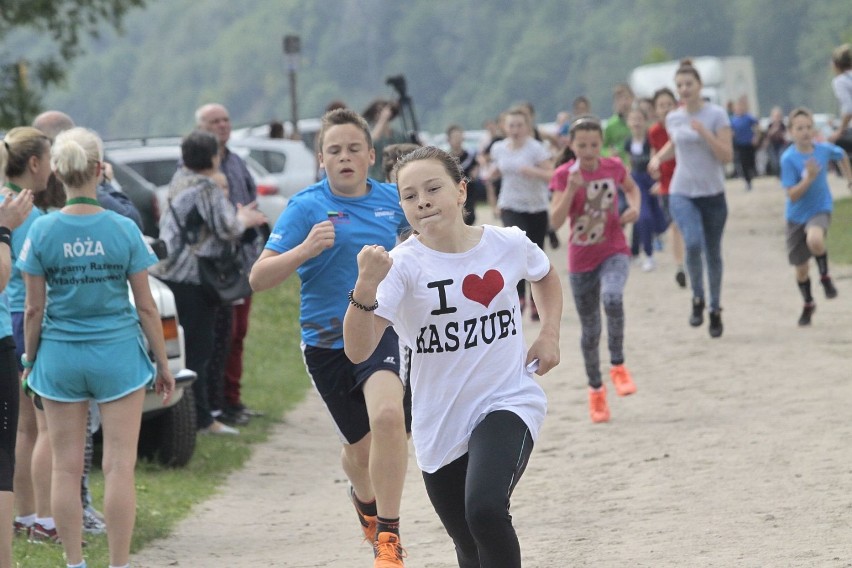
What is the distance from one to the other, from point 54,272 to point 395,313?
1.73 meters

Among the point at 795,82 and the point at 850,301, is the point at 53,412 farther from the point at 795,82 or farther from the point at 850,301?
the point at 795,82

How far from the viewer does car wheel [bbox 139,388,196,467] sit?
9094mm

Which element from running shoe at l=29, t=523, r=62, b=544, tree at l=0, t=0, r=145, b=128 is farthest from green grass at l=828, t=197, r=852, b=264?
running shoe at l=29, t=523, r=62, b=544

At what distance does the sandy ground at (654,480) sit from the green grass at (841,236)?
588cm

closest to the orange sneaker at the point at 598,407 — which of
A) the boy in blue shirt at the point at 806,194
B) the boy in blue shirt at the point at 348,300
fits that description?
the boy in blue shirt at the point at 348,300

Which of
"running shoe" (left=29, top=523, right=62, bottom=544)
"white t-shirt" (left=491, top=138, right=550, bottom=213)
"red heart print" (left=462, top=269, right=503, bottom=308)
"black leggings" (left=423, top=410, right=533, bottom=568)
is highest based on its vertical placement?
"white t-shirt" (left=491, top=138, right=550, bottom=213)

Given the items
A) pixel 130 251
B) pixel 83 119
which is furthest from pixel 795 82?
pixel 130 251

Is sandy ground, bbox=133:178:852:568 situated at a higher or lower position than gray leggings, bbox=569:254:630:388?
lower

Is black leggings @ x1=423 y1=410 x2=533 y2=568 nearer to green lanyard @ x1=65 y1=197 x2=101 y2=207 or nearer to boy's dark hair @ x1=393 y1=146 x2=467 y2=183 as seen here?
boy's dark hair @ x1=393 y1=146 x2=467 y2=183

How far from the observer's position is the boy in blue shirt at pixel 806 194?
12836mm

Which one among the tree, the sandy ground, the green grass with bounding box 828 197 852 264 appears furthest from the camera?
the tree

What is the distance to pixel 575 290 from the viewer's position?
994 cm

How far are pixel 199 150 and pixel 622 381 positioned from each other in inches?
124

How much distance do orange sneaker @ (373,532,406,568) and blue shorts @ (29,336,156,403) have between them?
116 cm
